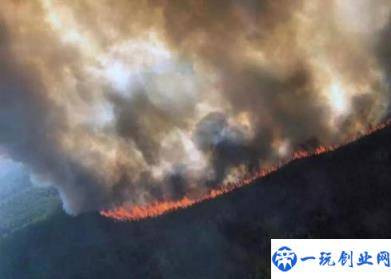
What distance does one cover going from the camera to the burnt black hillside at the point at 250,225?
37688 millimetres

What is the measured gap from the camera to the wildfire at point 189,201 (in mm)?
43562

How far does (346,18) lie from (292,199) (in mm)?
19156

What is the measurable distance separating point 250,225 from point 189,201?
713 centimetres

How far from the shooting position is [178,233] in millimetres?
42531

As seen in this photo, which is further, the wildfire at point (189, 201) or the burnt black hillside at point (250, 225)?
the wildfire at point (189, 201)

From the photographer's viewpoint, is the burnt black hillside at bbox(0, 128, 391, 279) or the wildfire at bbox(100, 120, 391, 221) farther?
the wildfire at bbox(100, 120, 391, 221)

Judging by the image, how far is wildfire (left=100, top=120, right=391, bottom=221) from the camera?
43562 mm

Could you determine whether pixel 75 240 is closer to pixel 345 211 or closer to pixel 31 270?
pixel 31 270

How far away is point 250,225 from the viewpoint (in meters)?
40.2

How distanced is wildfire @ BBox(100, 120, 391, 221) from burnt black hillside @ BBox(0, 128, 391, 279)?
975 mm

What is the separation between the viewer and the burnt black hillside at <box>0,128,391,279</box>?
37688 mm

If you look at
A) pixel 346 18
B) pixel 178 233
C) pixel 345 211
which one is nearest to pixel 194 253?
pixel 178 233

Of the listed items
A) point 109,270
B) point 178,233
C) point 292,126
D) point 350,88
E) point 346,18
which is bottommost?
point 109,270

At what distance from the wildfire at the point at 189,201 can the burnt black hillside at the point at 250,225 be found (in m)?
0.98
